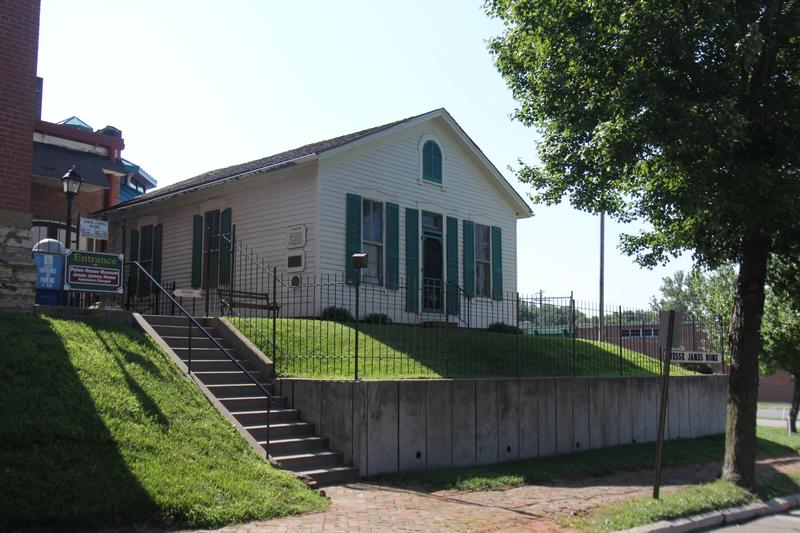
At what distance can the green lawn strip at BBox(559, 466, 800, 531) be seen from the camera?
8055 mm

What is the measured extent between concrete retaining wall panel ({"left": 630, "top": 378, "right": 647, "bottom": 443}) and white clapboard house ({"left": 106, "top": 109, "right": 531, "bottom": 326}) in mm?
4394

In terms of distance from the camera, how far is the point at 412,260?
62.9 feet

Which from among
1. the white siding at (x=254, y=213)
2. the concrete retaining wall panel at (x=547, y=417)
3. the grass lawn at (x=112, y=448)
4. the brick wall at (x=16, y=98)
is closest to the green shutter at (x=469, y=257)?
the white siding at (x=254, y=213)

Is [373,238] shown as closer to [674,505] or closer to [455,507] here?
[455,507]

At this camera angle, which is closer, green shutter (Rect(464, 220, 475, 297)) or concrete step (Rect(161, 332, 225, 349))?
concrete step (Rect(161, 332, 225, 349))

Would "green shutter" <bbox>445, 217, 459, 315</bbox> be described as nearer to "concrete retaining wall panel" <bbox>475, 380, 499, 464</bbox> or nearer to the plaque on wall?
the plaque on wall

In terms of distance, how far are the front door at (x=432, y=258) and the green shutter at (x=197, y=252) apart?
6018 millimetres

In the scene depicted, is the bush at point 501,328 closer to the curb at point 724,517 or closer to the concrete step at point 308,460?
the curb at point 724,517

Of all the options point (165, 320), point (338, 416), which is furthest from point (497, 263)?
point (338, 416)

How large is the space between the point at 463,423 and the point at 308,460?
275 centimetres

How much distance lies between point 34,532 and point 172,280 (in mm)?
14713

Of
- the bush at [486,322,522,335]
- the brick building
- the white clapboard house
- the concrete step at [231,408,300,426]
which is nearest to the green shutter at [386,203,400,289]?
the white clapboard house

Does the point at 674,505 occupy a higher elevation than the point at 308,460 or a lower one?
lower

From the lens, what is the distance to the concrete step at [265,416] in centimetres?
1010
